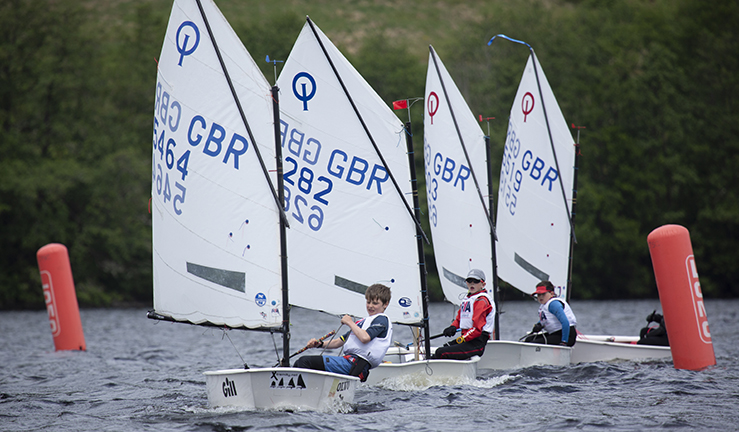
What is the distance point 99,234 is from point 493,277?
2586cm

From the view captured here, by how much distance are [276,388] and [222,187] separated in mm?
2387

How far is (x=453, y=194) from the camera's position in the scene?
43.9 feet

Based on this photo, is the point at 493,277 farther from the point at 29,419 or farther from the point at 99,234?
the point at 99,234

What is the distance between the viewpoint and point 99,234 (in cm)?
3516

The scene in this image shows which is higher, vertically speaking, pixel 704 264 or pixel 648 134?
pixel 648 134

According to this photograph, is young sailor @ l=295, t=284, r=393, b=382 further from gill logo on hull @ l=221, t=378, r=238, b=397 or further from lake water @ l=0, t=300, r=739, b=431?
gill logo on hull @ l=221, t=378, r=238, b=397

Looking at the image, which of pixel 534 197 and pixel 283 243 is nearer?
pixel 283 243

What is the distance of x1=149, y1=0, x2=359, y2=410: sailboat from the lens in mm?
8742

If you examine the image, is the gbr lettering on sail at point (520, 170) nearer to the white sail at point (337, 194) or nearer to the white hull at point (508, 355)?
the white hull at point (508, 355)

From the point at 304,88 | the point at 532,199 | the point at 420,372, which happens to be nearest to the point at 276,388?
A: the point at 420,372

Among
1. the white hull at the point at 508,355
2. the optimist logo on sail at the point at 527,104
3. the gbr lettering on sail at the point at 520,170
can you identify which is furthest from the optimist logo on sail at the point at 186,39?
the optimist logo on sail at the point at 527,104

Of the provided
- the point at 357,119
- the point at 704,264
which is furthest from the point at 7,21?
the point at 704,264

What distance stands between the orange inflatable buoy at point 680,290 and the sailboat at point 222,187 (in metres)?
5.48

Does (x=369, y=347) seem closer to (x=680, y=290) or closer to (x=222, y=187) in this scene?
(x=222, y=187)
